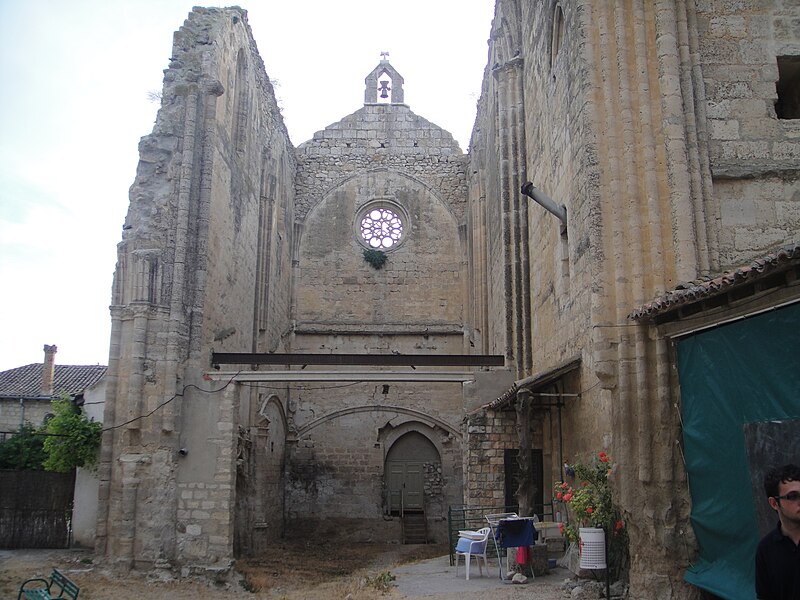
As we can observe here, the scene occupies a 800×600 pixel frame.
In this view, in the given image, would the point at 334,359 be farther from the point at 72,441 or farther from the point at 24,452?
the point at 24,452

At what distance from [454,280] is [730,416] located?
16.9 meters

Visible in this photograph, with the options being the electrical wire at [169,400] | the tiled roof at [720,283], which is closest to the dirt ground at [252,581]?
the electrical wire at [169,400]

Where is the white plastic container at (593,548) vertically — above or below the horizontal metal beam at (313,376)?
below

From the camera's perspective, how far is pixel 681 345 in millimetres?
8273

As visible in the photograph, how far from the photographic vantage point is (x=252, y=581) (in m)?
13.4

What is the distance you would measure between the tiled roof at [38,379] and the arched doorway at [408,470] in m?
10.1

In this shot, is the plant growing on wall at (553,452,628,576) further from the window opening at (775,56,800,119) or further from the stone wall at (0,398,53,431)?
the stone wall at (0,398,53,431)

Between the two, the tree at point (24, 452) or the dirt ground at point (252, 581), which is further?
the tree at point (24, 452)

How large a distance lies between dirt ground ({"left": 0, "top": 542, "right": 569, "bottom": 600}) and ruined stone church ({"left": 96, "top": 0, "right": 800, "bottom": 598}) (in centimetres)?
51

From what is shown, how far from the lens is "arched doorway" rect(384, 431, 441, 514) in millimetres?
22375

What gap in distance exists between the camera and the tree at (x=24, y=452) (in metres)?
17.5

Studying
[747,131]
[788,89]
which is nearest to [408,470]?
[788,89]

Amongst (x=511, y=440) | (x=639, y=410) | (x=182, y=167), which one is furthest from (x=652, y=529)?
(x=182, y=167)

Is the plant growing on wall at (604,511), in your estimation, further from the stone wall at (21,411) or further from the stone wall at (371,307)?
the stone wall at (21,411)
